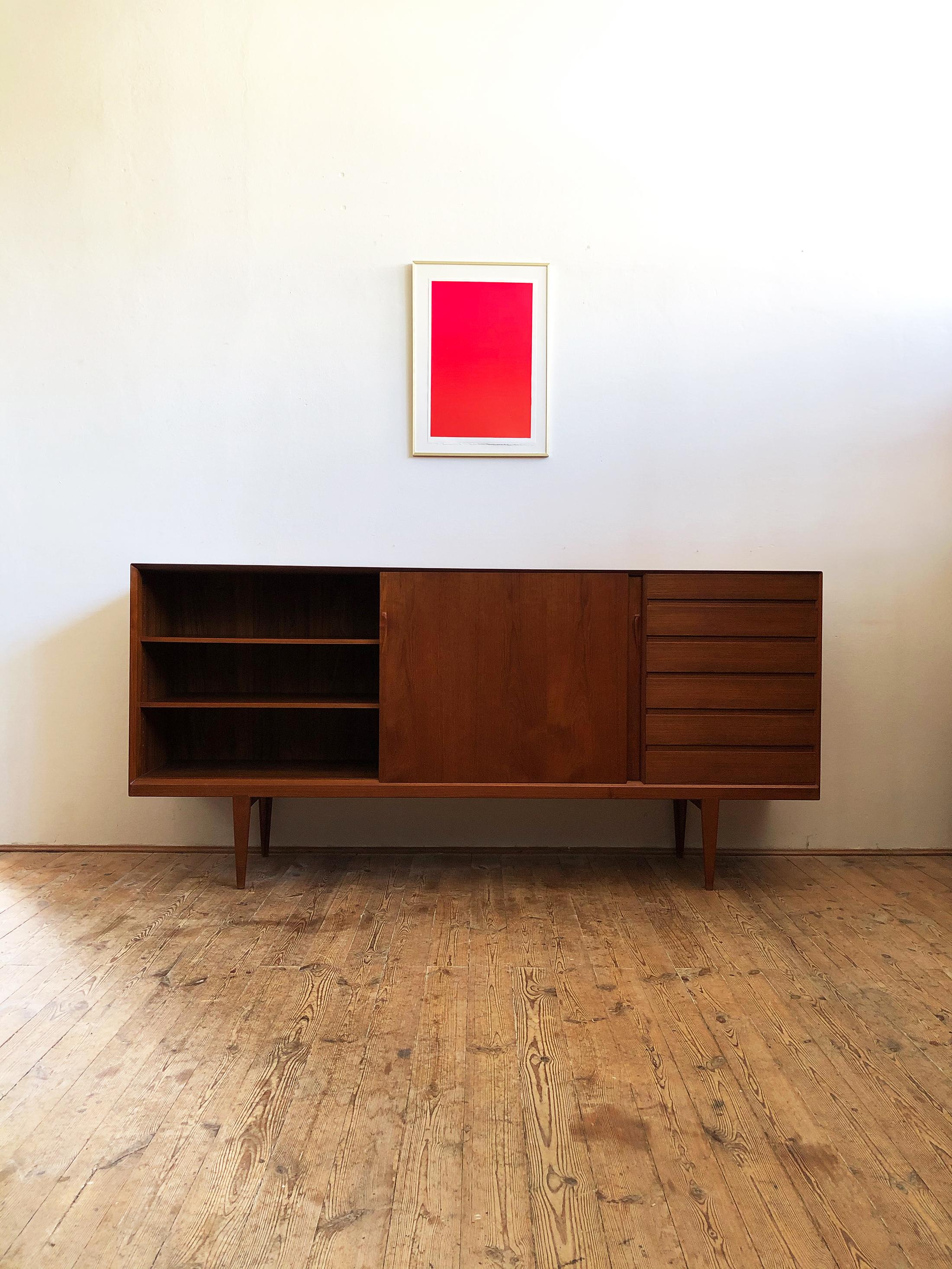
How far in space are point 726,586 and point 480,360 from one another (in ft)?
3.62

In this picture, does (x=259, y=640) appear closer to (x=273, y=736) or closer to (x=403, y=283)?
(x=273, y=736)

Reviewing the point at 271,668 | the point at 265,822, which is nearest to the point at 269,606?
the point at 271,668

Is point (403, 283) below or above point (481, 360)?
above

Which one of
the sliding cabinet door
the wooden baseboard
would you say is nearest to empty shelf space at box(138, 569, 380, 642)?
the sliding cabinet door

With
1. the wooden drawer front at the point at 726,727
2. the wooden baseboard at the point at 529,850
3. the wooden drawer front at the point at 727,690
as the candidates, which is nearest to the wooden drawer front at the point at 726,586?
the wooden drawer front at the point at 727,690

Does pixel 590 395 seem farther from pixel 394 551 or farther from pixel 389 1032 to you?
pixel 389 1032

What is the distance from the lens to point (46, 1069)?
5.02 ft

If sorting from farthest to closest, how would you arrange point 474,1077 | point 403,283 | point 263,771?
point 403,283 → point 263,771 → point 474,1077

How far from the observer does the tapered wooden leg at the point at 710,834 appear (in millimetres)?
2594

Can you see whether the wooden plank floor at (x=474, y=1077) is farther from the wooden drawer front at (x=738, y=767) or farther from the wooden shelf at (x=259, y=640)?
the wooden shelf at (x=259, y=640)

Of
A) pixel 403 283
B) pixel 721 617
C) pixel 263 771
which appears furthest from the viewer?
pixel 403 283

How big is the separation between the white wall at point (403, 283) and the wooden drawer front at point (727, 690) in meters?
0.48

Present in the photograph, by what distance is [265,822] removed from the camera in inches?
116

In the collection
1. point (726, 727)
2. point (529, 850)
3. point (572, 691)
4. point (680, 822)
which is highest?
point (572, 691)
